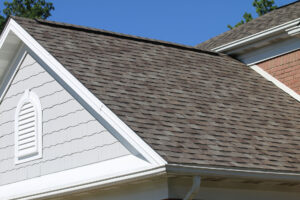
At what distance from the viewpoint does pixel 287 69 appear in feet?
46.1

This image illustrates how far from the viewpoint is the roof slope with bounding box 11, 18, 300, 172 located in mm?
9070

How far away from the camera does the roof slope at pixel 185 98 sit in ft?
29.8

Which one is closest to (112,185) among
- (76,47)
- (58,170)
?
(58,170)

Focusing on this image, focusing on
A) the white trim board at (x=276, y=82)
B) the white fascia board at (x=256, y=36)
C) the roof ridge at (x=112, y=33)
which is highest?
the white fascia board at (x=256, y=36)

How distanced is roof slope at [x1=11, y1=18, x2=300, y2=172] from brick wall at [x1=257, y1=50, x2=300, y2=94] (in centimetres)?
32

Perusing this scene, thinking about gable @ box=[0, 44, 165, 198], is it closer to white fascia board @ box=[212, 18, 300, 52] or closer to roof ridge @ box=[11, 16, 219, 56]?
roof ridge @ box=[11, 16, 219, 56]

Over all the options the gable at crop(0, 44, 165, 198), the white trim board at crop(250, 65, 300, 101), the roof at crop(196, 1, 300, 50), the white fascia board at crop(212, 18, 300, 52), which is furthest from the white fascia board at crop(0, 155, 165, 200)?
the roof at crop(196, 1, 300, 50)

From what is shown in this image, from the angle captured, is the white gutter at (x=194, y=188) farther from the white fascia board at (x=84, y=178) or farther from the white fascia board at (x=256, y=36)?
the white fascia board at (x=256, y=36)

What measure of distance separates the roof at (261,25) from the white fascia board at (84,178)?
6248mm

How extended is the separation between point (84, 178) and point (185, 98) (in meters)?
2.27

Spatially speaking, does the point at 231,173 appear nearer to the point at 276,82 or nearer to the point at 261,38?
the point at 276,82

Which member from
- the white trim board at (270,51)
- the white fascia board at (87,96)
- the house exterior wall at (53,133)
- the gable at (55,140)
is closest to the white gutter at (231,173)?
the white fascia board at (87,96)

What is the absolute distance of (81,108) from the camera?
1045 cm

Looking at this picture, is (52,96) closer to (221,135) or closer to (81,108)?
(81,108)
